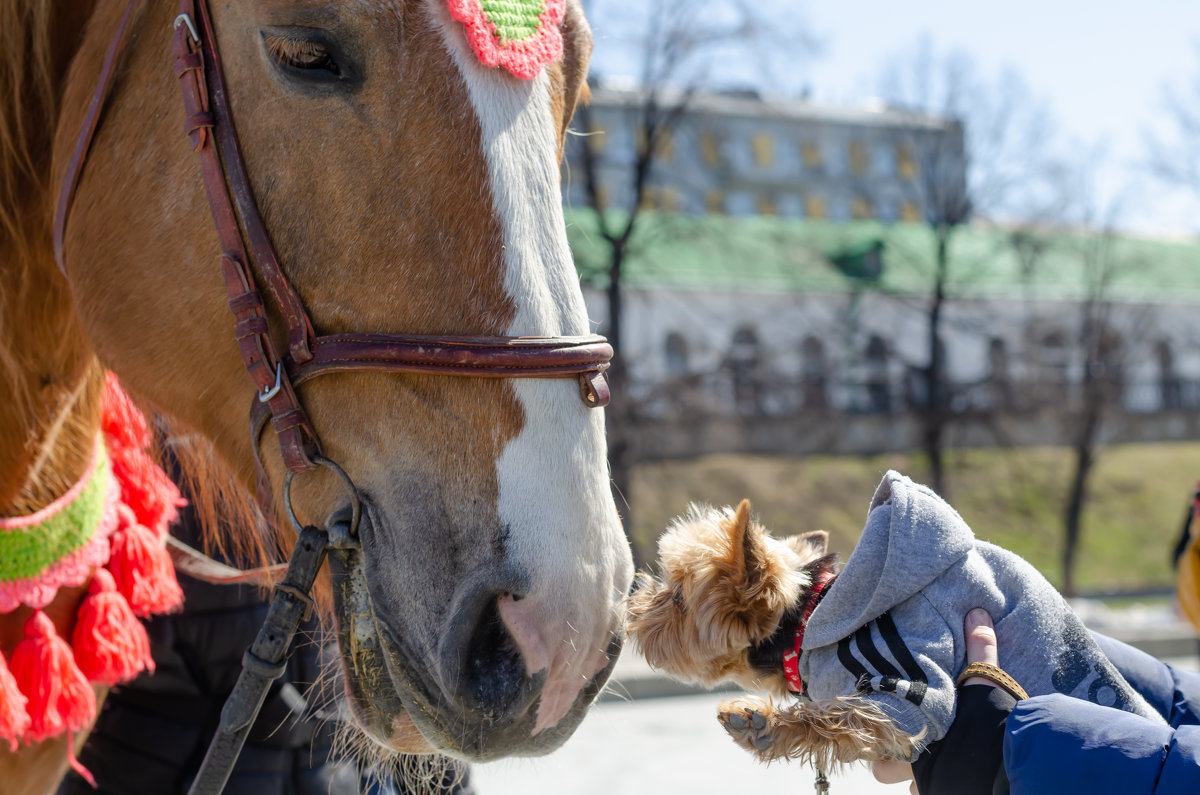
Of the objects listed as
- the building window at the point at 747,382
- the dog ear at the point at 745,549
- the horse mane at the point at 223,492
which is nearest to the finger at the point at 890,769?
the dog ear at the point at 745,549

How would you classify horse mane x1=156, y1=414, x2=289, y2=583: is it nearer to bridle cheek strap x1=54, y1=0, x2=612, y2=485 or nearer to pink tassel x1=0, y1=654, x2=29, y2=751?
bridle cheek strap x1=54, y1=0, x2=612, y2=485

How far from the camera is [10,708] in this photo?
1.94m

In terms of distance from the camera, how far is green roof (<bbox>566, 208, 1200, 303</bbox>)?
13.5 meters

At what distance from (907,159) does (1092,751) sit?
17907mm

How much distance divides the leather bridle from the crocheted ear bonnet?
667 millimetres

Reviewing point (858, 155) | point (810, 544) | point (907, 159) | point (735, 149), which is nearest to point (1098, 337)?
point (907, 159)

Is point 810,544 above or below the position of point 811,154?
above

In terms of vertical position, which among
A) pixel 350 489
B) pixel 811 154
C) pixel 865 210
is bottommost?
pixel 865 210

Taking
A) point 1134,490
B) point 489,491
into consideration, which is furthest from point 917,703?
point 1134,490

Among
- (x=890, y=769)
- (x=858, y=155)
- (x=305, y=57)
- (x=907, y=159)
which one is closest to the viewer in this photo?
(x=305, y=57)

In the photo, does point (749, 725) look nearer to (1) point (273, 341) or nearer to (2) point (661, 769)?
(1) point (273, 341)

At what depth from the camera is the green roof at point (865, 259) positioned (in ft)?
44.2

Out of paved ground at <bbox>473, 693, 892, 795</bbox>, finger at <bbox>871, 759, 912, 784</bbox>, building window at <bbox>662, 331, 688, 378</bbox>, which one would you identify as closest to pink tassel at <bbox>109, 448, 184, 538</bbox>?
finger at <bbox>871, 759, 912, 784</bbox>

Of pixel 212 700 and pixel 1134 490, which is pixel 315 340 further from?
pixel 1134 490
